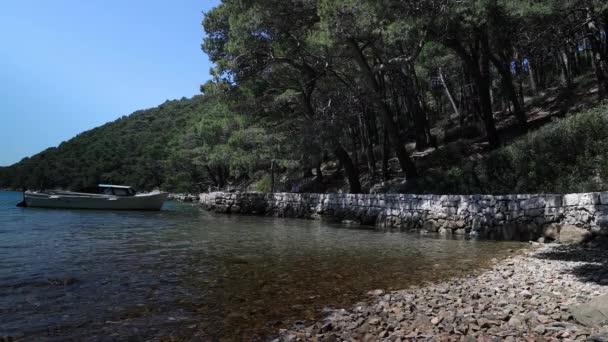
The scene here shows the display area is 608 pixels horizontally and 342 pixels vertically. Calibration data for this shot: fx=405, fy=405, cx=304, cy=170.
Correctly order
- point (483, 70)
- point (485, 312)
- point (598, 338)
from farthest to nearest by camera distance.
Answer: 1. point (483, 70)
2. point (485, 312)
3. point (598, 338)

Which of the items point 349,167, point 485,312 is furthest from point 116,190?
point 485,312

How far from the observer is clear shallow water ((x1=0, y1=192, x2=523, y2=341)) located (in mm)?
4176

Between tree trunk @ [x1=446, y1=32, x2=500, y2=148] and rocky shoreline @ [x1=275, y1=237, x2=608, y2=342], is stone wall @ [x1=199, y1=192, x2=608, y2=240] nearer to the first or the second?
rocky shoreline @ [x1=275, y1=237, x2=608, y2=342]

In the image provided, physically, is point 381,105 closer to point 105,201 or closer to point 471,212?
point 471,212

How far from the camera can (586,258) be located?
23.6 feet

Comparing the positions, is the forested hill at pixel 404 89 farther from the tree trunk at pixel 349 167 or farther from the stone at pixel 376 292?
the stone at pixel 376 292

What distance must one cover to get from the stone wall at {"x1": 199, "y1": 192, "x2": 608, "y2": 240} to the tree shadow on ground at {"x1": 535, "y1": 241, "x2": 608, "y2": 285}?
853 millimetres

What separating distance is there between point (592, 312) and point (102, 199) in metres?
26.9

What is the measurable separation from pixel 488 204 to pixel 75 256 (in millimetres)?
10774

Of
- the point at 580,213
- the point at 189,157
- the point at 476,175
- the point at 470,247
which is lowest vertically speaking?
the point at 470,247

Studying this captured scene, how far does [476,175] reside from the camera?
48.9ft

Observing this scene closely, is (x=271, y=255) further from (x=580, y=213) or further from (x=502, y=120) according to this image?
(x=502, y=120)

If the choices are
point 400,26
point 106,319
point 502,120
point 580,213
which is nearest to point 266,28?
point 400,26

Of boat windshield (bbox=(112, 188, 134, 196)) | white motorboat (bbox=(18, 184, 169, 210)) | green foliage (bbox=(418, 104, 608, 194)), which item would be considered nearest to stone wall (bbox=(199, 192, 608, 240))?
green foliage (bbox=(418, 104, 608, 194))
